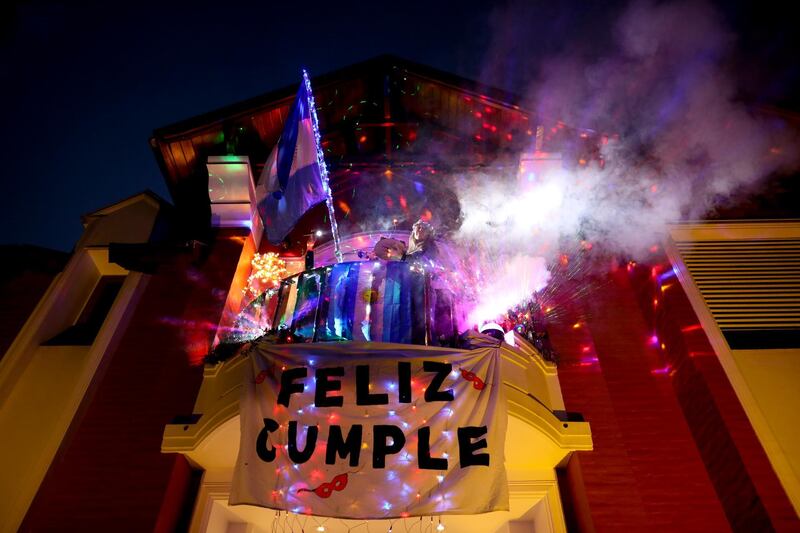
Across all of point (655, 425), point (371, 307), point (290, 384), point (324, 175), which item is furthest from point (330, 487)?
point (324, 175)

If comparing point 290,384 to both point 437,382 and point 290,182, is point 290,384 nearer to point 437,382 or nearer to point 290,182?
point 437,382

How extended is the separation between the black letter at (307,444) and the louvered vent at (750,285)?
20.8 ft

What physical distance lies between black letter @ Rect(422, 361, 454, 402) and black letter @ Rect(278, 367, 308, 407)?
4.73 ft

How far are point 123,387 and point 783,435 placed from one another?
30.0 feet

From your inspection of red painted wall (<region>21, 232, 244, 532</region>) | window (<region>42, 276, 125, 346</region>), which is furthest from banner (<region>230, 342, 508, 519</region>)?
window (<region>42, 276, 125, 346</region>)

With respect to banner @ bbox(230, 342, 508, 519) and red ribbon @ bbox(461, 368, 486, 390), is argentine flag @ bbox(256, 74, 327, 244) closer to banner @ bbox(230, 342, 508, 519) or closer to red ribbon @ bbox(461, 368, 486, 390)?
banner @ bbox(230, 342, 508, 519)

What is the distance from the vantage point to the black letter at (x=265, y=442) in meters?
5.36

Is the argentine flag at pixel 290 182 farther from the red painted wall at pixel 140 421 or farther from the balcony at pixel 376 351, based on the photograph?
the red painted wall at pixel 140 421

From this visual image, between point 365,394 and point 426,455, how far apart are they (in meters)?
0.96

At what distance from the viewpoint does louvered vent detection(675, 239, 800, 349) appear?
762 cm

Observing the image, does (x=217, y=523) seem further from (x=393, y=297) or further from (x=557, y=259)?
(x=557, y=259)

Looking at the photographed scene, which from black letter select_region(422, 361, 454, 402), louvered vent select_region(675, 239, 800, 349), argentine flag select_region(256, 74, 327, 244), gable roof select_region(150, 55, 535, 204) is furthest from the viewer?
gable roof select_region(150, 55, 535, 204)

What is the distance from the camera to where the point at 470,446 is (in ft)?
17.4

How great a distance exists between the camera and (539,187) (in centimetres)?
957
